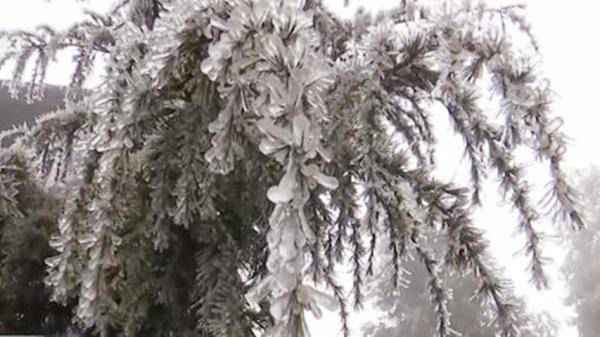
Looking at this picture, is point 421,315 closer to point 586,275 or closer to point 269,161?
point 586,275

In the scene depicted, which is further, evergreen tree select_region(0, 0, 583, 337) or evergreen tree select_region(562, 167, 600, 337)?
evergreen tree select_region(562, 167, 600, 337)

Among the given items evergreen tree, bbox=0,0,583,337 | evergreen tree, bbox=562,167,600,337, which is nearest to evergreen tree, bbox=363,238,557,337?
evergreen tree, bbox=562,167,600,337

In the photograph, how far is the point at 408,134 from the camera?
101 centimetres

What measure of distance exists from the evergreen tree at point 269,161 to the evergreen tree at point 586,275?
8670mm

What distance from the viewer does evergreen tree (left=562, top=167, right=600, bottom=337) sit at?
8625 mm

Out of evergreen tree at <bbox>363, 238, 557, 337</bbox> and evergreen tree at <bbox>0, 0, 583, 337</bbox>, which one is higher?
evergreen tree at <bbox>363, 238, 557, 337</bbox>

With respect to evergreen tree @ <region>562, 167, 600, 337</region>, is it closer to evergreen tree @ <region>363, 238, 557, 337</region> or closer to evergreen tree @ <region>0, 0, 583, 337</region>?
evergreen tree @ <region>363, 238, 557, 337</region>

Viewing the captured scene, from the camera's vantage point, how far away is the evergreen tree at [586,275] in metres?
8.62

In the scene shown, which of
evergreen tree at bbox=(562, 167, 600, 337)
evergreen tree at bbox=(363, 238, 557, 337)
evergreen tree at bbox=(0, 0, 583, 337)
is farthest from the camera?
evergreen tree at bbox=(562, 167, 600, 337)

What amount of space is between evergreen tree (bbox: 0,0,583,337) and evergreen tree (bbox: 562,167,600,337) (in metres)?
8.67

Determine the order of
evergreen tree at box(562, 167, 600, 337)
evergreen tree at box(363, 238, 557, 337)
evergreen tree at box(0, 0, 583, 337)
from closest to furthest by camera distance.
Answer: evergreen tree at box(0, 0, 583, 337) < evergreen tree at box(363, 238, 557, 337) < evergreen tree at box(562, 167, 600, 337)

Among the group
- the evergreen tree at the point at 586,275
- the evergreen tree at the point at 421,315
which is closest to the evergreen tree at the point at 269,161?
the evergreen tree at the point at 421,315

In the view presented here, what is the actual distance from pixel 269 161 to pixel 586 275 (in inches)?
375

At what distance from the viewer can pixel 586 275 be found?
29.5 ft
